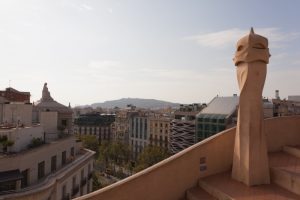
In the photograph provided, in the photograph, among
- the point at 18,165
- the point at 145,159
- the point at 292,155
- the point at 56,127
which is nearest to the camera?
the point at 292,155

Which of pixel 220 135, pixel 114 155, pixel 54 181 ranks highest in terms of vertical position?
pixel 220 135

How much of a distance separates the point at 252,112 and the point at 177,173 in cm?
294

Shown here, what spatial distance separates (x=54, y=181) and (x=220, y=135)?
10.7m

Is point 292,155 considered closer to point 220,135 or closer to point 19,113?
point 220,135

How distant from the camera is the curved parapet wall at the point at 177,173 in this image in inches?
344

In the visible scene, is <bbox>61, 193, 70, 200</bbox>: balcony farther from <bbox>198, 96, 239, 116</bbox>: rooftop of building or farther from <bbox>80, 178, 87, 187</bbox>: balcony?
<bbox>198, 96, 239, 116</bbox>: rooftop of building

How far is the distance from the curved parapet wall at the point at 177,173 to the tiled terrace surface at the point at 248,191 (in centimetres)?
64

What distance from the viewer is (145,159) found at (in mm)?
51594

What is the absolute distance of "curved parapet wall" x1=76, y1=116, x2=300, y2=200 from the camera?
875 cm

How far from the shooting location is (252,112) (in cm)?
976

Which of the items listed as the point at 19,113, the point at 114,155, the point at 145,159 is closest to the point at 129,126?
the point at 114,155

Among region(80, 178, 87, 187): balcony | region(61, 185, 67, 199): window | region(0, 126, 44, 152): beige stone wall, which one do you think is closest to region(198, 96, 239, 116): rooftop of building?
region(80, 178, 87, 187): balcony

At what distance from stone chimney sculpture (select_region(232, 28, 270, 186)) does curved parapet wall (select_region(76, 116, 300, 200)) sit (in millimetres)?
1044

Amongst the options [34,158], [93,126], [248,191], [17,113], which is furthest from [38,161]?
[93,126]
